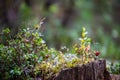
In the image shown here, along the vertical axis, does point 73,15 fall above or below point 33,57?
above

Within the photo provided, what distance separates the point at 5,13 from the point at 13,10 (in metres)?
0.22

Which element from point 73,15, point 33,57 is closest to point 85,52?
point 33,57

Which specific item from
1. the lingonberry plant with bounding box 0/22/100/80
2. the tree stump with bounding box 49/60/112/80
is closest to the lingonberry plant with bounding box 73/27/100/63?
the lingonberry plant with bounding box 0/22/100/80

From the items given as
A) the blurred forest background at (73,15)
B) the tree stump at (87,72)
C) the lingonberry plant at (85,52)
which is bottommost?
the tree stump at (87,72)

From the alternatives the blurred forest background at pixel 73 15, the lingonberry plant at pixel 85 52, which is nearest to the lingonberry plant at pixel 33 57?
the lingonberry plant at pixel 85 52

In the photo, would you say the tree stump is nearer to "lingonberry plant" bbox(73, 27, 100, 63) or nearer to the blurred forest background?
"lingonberry plant" bbox(73, 27, 100, 63)

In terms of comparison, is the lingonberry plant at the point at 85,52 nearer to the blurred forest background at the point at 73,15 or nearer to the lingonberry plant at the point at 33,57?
the lingonberry plant at the point at 33,57

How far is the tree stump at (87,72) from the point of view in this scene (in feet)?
11.3

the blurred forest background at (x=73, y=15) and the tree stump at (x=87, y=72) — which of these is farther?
the blurred forest background at (x=73, y=15)

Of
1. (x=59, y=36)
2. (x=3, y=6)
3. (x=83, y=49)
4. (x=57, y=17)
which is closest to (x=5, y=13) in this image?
(x=3, y=6)

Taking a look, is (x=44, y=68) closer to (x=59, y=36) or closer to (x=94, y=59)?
(x=94, y=59)

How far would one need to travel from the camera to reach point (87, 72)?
3568 millimetres

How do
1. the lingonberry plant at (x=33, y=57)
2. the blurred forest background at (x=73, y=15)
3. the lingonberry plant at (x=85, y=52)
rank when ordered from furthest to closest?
the blurred forest background at (x=73, y=15) → the lingonberry plant at (x=85, y=52) → the lingonberry plant at (x=33, y=57)

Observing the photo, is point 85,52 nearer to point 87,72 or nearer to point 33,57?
point 87,72
